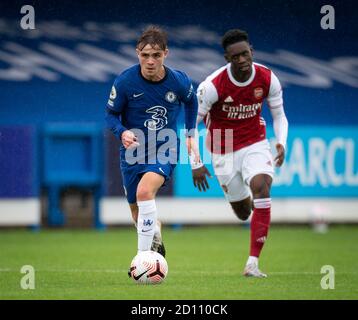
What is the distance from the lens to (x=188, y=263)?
34.7 ft

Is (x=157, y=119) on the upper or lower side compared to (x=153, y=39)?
lower

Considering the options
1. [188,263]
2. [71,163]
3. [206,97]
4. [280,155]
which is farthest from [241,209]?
[71,163]

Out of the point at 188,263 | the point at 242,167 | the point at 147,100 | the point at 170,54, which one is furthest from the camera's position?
the point at 170,54

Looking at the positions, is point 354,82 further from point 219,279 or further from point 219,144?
point 219,279

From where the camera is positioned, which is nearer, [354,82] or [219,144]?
[219,144]

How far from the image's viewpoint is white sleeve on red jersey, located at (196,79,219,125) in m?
9.46

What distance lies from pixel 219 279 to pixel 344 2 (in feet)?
35.9

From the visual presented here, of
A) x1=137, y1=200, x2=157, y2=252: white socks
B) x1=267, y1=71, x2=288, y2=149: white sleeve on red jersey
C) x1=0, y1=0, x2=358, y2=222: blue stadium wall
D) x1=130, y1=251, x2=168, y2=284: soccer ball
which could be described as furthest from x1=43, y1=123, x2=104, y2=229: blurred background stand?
x1=130, y1=251, x2=168, y2=284: soccer ball

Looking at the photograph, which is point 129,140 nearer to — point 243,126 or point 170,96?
point 170,96

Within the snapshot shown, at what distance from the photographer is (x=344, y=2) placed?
1861cm

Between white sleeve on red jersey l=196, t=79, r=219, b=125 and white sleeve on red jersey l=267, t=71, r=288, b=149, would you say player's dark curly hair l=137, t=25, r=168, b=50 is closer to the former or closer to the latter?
white sleeve on red jersey l=196, t=79, r=219, b=125

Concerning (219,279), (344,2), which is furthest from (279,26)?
(219,279)

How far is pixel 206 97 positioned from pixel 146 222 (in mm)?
1627

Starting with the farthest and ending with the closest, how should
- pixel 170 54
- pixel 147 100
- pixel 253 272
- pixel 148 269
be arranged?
pixel 170 54, pixel 253 272, pixel 147 100, pixel 148 269
